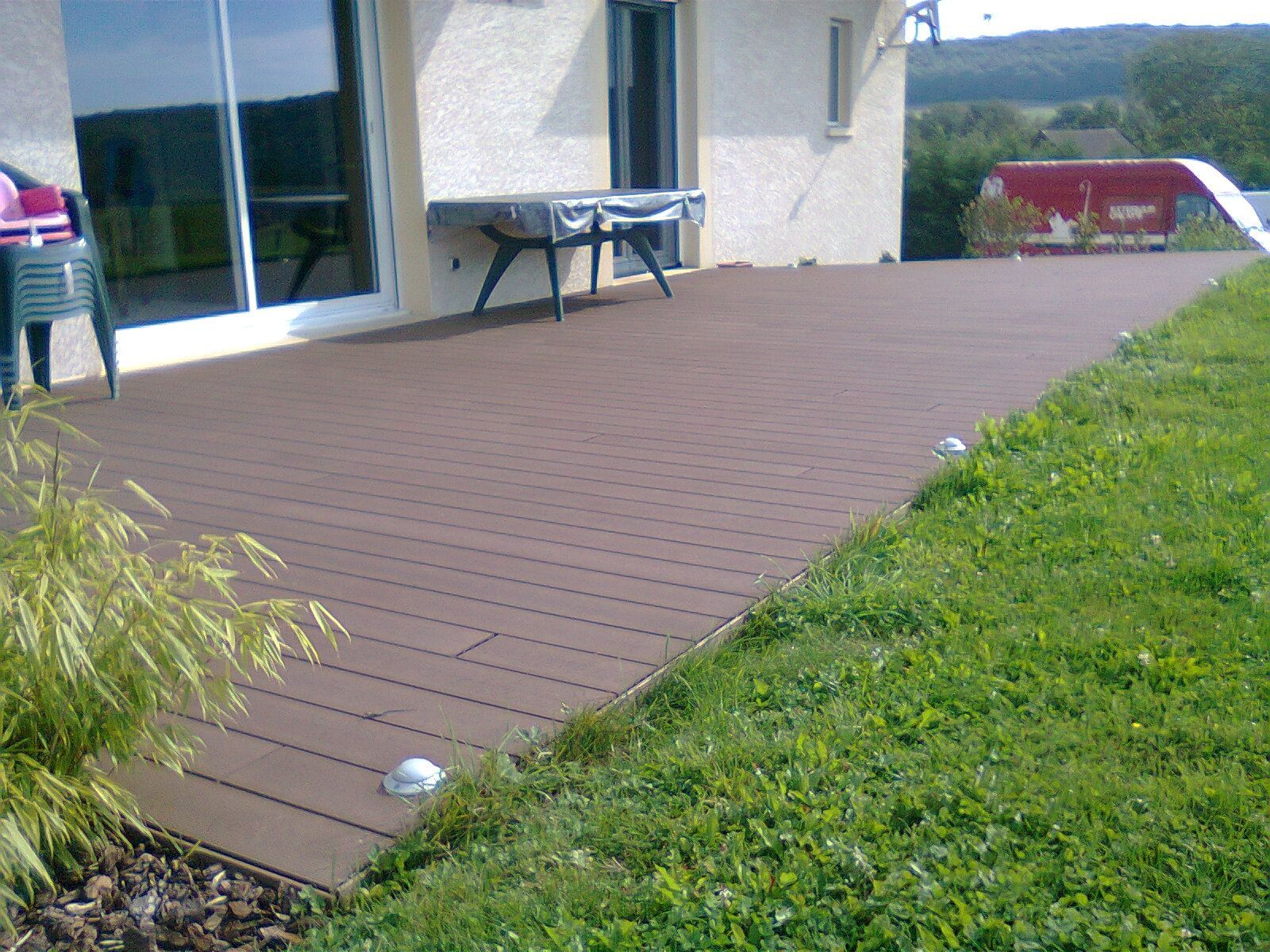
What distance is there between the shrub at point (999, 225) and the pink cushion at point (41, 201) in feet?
37.7

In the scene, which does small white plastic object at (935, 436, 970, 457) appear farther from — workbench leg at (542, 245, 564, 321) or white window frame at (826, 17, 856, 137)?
white window frame at (826, 17, 856, 137)

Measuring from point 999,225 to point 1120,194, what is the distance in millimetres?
6268

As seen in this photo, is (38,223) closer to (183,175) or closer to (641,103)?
(183,175)

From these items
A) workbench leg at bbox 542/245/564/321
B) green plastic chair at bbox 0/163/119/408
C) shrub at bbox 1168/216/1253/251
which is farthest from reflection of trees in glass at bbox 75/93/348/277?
shrub at bbox 1168/216/1253/251

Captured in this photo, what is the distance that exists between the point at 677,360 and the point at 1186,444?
98.8 inches

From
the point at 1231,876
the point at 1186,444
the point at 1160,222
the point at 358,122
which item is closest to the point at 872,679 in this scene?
the point at 1231,876

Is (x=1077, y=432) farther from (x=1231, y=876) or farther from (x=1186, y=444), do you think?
(x=1231, y=876)

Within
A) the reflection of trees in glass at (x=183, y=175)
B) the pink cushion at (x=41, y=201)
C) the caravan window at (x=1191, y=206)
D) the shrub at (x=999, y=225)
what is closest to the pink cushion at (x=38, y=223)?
the pink cushion at (x=41, y=201)

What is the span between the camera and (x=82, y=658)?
1575 mm

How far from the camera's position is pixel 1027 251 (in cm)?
1703

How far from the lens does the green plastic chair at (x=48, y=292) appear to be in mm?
4508

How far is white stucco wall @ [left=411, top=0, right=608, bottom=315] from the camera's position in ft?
23.7

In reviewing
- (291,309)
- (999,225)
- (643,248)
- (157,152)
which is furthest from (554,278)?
(999,225)

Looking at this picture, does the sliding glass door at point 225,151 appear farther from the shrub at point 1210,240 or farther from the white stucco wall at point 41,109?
the shrub at point 1210,240
